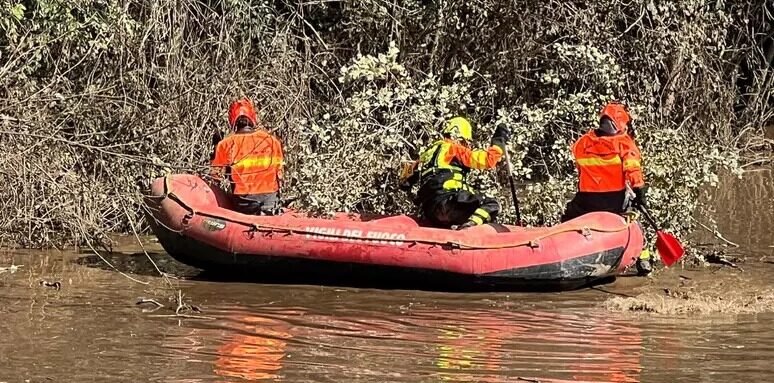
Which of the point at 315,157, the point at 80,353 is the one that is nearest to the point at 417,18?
the point at 315,157

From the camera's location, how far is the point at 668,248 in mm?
10055

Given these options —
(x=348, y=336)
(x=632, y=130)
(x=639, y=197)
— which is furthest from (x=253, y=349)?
(x=632, y=130)

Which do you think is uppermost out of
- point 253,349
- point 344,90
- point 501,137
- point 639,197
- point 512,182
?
point 344,90

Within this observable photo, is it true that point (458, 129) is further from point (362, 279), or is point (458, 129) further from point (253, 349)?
point (253, 349)

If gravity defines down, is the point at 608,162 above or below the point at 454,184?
above

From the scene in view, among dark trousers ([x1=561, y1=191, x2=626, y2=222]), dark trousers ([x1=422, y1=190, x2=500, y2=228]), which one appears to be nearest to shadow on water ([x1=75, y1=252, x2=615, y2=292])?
dark trousers ([x1=561, y1=191, x2=626, y2=222])

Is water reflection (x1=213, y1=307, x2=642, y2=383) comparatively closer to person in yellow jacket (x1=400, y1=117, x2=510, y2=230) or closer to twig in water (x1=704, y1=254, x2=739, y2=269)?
person in yellow jacket (x1=400, y1=117, x2=510, y2=230)

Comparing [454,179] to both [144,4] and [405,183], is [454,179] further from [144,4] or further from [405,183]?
[144,4]

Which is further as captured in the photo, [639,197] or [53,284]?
[639,197]

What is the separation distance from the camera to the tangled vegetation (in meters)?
11.0

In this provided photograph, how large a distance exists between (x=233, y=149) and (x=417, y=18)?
4.43 metres

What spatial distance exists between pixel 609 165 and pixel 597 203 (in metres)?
0.33

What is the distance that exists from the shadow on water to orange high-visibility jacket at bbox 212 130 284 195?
78 cm

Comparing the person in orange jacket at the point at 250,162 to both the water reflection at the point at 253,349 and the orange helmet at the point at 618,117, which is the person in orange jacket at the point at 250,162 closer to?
the water reflection at the point at 253,349
